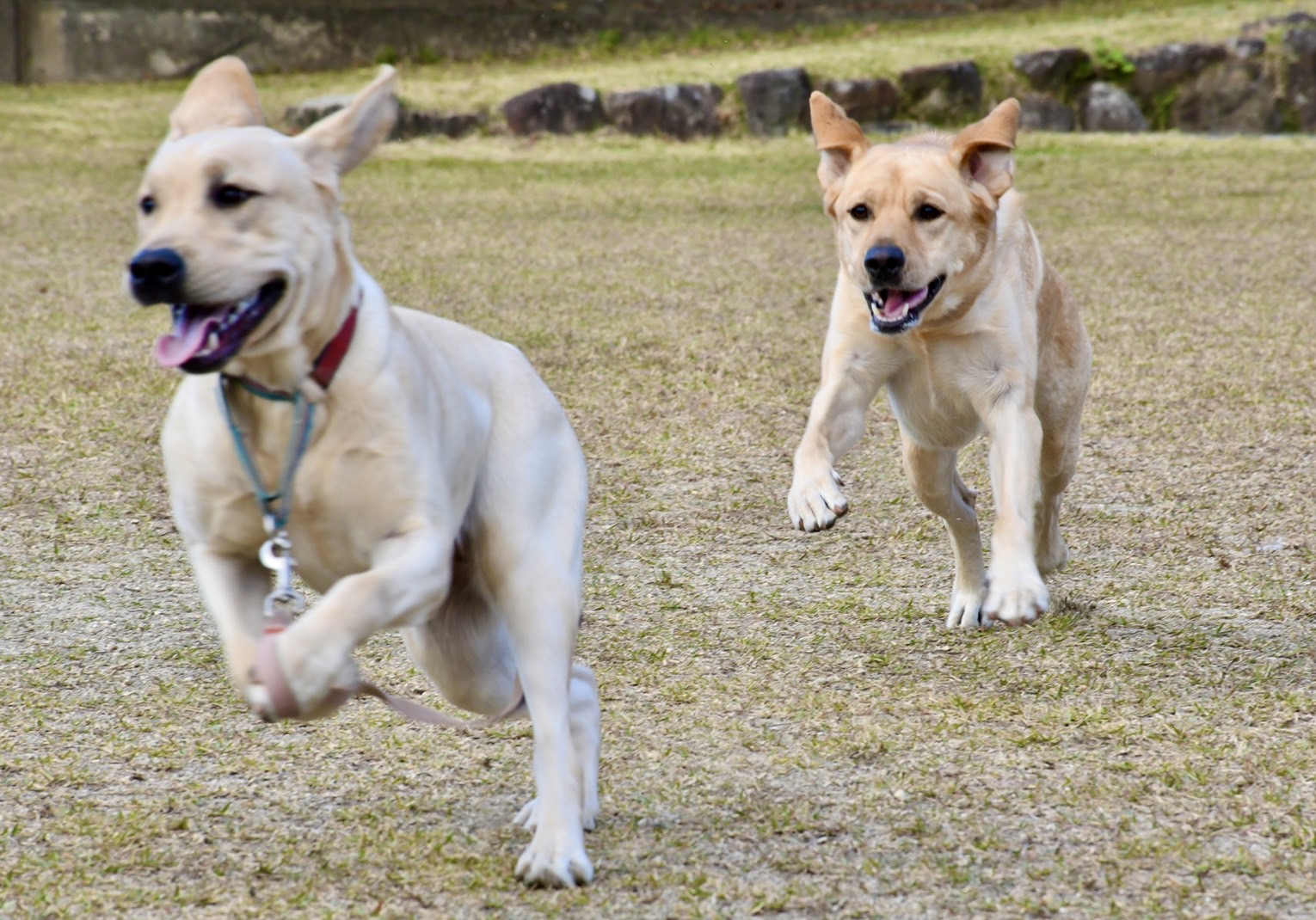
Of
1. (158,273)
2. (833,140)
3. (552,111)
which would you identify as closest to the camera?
(158,273)

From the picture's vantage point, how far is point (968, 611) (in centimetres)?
414

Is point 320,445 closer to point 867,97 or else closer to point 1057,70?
point 867,97

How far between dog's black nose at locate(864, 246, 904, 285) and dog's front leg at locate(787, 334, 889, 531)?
240 millimetres

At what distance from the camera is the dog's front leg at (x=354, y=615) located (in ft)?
7.20

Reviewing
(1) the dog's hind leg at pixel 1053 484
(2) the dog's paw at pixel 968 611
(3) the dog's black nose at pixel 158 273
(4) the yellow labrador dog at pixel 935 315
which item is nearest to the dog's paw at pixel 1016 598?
(4) the yellow labrador dog at pixel 935 315

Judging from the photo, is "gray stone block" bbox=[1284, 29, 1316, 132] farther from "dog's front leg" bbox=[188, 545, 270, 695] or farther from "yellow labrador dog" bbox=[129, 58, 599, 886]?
"dog's front leg" bbox=[188, 545, 270, 695]

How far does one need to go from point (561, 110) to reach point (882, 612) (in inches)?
414

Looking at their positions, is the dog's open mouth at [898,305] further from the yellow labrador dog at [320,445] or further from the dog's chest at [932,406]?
the yellow labrador dog at [320,445]

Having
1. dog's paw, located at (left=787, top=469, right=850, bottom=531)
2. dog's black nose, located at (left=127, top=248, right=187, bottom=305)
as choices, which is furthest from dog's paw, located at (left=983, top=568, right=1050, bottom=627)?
dog's black nose, located at (left=127, top=248, right=187, bottom=305)

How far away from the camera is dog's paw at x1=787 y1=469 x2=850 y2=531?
3.47 metres

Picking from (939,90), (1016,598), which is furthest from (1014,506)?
(939,90)

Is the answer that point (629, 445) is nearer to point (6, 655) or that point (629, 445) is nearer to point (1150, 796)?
point (6, 655)

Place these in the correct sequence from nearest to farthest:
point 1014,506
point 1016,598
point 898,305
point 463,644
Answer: point 463,644
point 1016,598
point 1014,506
point 898,305

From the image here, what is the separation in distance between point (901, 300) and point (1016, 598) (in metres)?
0.79
